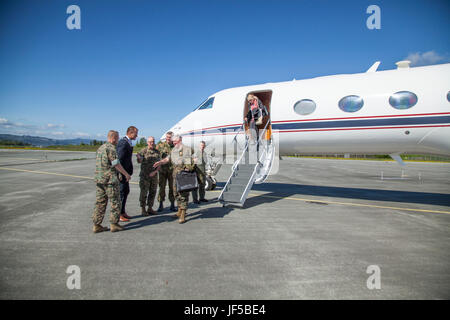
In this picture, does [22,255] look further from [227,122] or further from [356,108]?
[356,108]

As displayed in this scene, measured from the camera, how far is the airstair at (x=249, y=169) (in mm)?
7273

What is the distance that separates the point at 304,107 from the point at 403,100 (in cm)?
264

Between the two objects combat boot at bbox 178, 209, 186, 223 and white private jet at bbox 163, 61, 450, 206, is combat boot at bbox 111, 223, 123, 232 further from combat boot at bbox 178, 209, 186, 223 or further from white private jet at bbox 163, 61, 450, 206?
white private jet at bbox 163, 61, 450, 206

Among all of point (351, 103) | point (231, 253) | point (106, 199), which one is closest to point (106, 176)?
point (106, 199)

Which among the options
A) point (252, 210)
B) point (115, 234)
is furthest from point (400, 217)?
point (115, 234)

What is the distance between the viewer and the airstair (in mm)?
7273

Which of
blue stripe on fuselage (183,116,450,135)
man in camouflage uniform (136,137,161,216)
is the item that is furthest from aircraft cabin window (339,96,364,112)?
man in camouflage uniform (136,137,161,216)

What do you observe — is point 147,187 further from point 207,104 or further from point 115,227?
point 207,104

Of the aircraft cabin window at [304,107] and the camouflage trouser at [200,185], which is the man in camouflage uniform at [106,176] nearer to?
the camouflage trouser at [200,185]

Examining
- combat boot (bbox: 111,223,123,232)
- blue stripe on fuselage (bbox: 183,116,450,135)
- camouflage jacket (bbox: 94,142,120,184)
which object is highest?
blue stripe on fuselage (bbox: 183,116,450,135)

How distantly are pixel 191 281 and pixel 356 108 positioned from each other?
21.8 feet

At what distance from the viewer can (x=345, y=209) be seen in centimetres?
743

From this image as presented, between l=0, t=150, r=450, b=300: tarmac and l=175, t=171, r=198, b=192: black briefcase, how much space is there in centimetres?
94

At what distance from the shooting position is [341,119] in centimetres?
731
